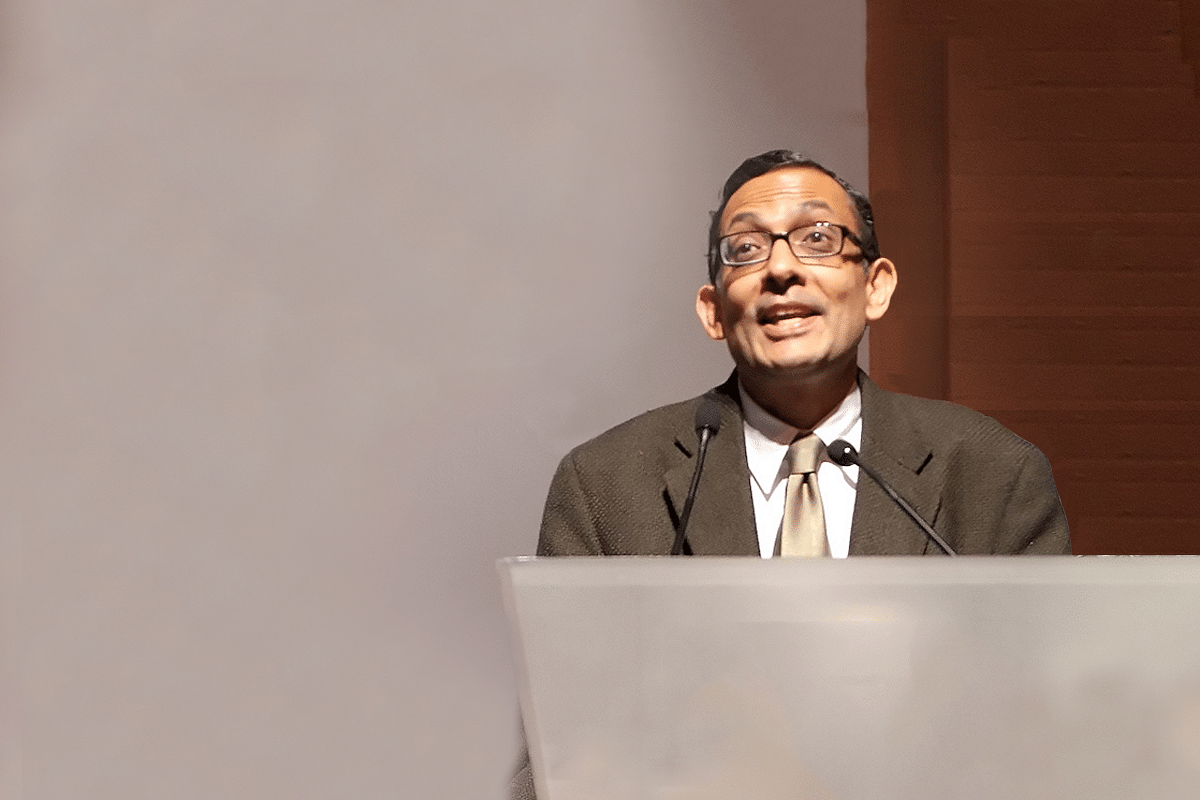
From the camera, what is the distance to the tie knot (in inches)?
44.3

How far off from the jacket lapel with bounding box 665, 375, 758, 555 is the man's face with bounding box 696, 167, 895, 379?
7cm

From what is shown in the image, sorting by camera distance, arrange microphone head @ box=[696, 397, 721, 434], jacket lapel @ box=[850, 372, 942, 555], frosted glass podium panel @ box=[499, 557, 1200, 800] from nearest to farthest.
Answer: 1. frosted glass podium panel @ box=[499, 557, 1200, 800]
2. microphone head @ box=[696, 397, 721, 434]
3. jacket lapel @ box=[850, 372, 942, 555]

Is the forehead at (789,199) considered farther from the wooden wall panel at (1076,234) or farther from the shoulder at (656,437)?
the wooden wall panel at (1076,234)

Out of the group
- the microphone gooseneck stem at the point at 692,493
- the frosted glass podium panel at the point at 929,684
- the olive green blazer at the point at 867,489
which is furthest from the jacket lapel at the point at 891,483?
the frosted glass podium panel at the point at 929,684

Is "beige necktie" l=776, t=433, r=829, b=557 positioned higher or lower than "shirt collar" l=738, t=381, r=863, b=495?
lower

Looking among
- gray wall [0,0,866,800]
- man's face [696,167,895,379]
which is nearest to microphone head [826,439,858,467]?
man's face [696,167,895,379]

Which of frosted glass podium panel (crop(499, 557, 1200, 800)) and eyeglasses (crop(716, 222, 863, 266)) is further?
eyeglasses (crop(716, 222, 863, 266))

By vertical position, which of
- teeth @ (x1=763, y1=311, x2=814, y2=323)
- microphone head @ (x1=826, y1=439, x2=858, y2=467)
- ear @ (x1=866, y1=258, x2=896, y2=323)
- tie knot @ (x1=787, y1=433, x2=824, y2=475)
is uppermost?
ear @ (x1=866, y1=258, x2=896, y2=323)

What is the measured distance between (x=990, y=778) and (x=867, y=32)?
157 centimetres

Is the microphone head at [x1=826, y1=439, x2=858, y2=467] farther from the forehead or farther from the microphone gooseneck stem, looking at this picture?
the forehead

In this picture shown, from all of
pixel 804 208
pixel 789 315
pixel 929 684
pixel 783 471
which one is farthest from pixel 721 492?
pixel 929 684

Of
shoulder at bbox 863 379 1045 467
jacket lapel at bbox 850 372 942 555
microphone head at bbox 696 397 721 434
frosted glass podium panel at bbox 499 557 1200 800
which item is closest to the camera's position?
frosted glass podium panel at bbox 499 557 1200 800

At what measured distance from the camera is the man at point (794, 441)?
3.67 ft

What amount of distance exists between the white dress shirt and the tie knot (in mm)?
15
